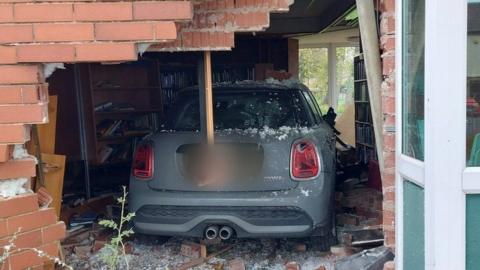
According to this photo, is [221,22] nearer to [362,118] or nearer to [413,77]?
[413,77]

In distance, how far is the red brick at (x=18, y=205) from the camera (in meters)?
2.86

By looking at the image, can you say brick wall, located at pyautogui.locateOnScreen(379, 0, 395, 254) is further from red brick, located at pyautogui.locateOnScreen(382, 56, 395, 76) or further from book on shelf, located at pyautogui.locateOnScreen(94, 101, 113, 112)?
book on shelf, located at pyautogui.locateOnScreen(94, 101, 113, 112)

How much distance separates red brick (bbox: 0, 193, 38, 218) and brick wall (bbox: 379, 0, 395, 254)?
2141mm

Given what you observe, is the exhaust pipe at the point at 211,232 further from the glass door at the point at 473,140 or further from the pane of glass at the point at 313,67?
the pane of glass at the point at 313,67

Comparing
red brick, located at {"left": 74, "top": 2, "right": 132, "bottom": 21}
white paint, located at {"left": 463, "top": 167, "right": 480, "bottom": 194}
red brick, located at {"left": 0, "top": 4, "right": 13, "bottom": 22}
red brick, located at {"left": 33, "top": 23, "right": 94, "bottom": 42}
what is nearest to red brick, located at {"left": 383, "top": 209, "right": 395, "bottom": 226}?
white paint, located at {"left": 463, "top": 167, "right": 480, "bottom": 194}

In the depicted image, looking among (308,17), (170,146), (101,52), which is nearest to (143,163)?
(170,146)

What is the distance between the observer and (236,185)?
3.85m

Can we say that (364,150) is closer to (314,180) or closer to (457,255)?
(314,180)

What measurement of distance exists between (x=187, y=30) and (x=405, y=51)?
1.45 meters

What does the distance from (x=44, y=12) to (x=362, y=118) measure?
656cm

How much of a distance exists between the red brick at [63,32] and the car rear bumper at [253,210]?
1.55 meters

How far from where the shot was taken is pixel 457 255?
88.2 inches

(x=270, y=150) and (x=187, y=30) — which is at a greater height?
(x=187, y=30)

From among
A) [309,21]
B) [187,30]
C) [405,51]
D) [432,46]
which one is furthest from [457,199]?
[309,21]
